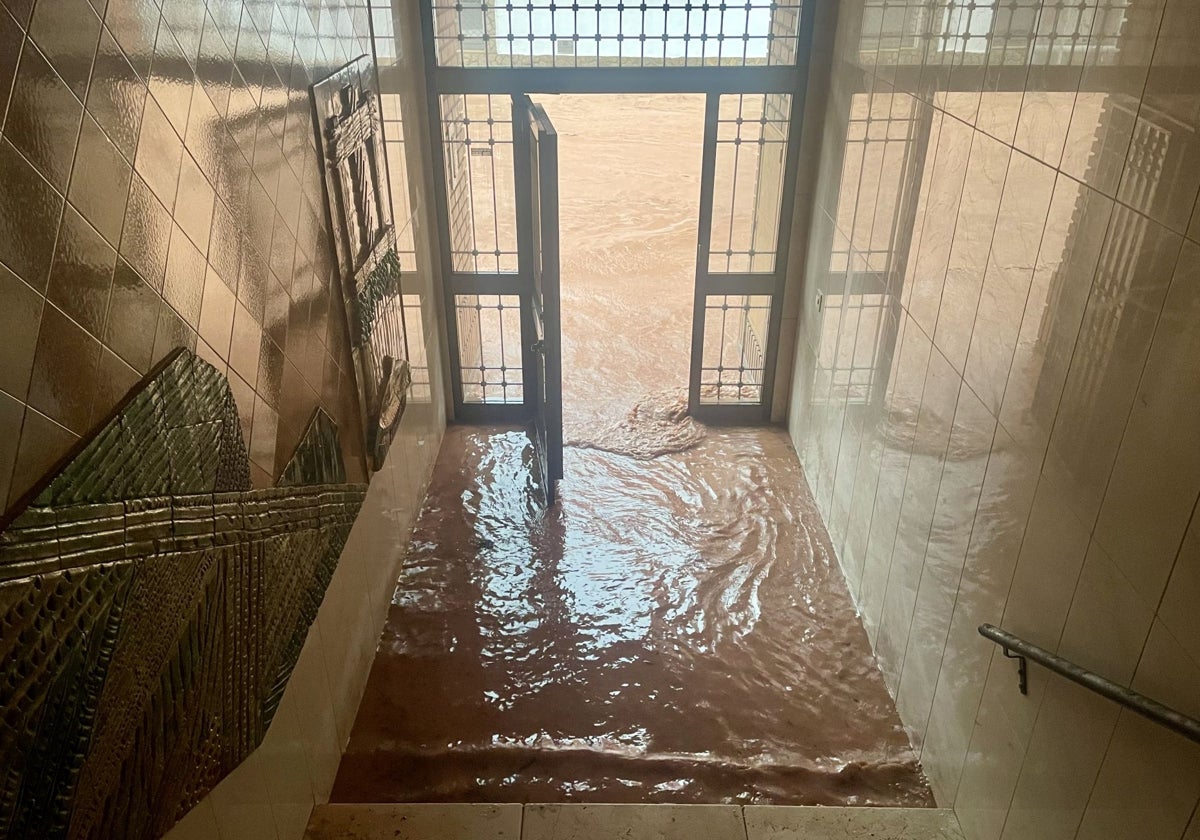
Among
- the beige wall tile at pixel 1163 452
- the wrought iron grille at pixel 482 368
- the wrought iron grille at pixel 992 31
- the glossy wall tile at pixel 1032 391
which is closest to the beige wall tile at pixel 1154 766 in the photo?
the glossy wall tile at pixel 1032 391

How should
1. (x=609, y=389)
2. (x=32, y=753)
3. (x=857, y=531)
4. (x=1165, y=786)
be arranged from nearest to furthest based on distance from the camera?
(x=32, y=753), (x=1165, y=786), (x=857, y=531), (x=609, y=389)

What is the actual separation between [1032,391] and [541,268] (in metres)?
2.63

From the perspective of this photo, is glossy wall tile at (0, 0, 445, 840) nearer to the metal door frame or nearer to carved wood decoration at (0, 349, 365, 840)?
carved wood decoration at (0, 349, 365, 840)

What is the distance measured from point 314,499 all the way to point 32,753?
4.46 ft

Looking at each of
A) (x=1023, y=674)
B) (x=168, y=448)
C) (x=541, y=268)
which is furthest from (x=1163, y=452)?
(x=541, y=268)

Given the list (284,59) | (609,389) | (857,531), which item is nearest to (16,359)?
(284,59)

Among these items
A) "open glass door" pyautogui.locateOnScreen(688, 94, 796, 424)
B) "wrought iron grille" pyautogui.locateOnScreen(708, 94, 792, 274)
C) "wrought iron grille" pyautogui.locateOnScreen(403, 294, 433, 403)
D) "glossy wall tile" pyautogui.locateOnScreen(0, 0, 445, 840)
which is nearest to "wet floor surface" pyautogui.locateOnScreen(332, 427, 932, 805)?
"glossy wall tile" pyautogui.locateOnScreen(0, 0, 445, 840)

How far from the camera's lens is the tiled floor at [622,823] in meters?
2.64

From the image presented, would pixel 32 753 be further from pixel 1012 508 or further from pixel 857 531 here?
pixel 857 531

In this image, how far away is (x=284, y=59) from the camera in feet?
8.30

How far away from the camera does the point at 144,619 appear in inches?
62.6

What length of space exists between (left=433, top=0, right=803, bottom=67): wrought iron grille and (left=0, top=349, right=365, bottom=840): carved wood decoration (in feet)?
9.78

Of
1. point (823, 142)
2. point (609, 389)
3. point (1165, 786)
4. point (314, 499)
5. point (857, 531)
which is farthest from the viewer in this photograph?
point (609, 389)

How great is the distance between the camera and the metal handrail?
1634 millimetres
